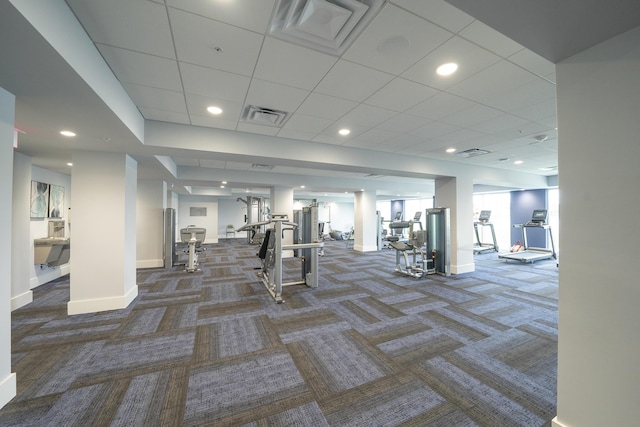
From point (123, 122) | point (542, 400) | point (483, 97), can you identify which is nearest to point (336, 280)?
point (542, 400)

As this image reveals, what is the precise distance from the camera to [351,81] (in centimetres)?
240

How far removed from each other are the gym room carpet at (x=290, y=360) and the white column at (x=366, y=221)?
5067 millimetres

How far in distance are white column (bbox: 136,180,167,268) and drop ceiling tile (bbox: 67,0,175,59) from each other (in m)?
5.39

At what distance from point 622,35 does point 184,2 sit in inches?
93.7

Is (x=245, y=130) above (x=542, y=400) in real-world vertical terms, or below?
above

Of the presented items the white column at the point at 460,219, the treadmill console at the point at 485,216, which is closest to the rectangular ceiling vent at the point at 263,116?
the white column at the point at 460,219

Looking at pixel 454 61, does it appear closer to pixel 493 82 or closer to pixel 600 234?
pixel 493 82

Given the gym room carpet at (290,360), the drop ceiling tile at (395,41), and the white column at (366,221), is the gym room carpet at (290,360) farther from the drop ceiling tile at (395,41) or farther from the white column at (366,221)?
the white column at (366,221)

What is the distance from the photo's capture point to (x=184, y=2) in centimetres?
148

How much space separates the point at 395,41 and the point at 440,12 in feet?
1.09

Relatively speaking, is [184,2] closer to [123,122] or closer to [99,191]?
[123,122]

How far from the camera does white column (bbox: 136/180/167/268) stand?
6.31 meters

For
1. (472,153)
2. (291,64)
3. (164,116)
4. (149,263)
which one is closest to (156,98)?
(164,116)

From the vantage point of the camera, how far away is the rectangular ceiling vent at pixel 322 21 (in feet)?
4.94
